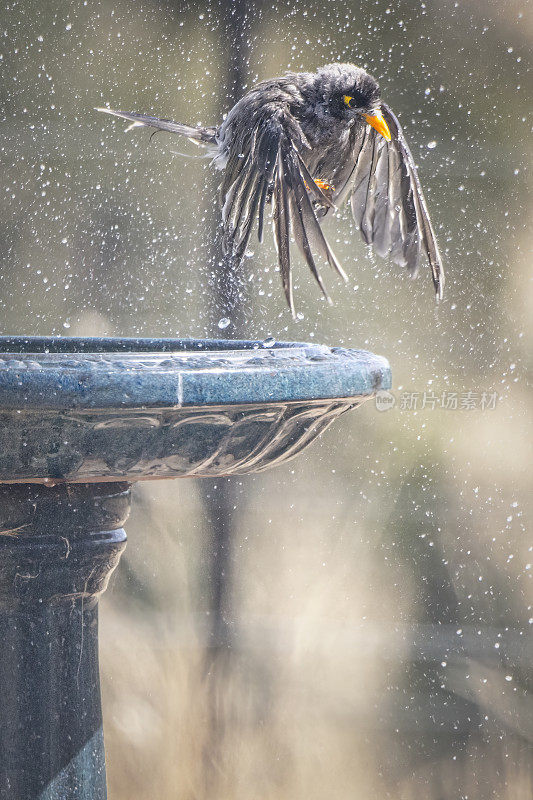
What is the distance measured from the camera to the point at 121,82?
1.91 m

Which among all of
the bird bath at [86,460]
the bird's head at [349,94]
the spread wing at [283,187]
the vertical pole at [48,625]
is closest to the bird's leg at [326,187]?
the bird's head at [349,94]

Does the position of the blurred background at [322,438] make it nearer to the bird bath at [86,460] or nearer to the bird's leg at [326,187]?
the bird's leg at [326,187]

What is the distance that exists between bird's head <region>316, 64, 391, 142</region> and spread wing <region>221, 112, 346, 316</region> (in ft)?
0.73

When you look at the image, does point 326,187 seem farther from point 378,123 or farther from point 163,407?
point 163,407

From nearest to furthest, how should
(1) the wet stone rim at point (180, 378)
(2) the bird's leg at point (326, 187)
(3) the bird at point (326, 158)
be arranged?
(1) the wet stone rim at point (180, 378) < (3) the bird at point (326, 158) < (2) the bird's leg at point (326, 187)

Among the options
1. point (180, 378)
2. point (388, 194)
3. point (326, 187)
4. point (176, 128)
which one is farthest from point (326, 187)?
point (180, 378)

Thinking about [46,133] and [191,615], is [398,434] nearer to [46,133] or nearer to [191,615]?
[191,615]

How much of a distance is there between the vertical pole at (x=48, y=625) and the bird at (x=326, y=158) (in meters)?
0.47

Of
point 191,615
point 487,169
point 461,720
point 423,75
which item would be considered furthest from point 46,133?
point 461,720

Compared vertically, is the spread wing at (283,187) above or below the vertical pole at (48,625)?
above

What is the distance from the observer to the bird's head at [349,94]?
1.36 metres

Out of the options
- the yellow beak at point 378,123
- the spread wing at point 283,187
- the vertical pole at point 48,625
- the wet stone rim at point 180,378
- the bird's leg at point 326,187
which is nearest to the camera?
the wet stone rim at point 180,378

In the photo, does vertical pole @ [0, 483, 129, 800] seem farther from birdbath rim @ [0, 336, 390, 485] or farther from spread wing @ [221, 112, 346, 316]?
spread wing @ [221, 112, 346, 316]

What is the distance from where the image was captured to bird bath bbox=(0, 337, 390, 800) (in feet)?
2.26
